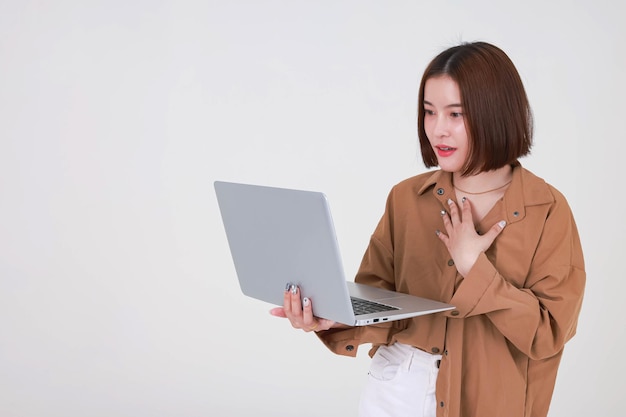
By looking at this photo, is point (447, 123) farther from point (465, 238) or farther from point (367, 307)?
point (367, 307)

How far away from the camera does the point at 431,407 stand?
6.72 feet

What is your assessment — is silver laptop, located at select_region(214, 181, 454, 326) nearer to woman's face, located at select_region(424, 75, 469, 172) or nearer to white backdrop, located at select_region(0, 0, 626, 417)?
woman's face, located at select_region(424, 75, 469, 172)

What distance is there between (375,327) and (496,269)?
1.09 ft

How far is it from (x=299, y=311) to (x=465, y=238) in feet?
1.43

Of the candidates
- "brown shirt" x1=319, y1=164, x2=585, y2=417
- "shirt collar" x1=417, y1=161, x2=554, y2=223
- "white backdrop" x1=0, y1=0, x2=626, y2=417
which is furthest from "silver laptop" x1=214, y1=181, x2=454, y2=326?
"white backdrop" x1=0, y1=0, x2=626, y2=417

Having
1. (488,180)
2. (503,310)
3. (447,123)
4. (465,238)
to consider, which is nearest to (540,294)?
(503,310)

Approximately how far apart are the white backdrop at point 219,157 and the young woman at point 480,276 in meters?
2.30

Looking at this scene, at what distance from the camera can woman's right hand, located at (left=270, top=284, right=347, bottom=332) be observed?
6.13ft

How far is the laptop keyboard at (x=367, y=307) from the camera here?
1.85 meters

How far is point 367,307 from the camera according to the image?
189cm

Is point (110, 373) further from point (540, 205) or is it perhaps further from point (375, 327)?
point (540, 205)

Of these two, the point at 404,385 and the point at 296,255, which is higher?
the point at 296,255

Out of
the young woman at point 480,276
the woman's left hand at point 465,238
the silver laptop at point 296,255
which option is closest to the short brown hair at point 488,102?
the young woman at point 480,276

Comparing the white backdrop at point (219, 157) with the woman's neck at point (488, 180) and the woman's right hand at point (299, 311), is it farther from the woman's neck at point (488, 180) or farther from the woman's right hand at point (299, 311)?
the woman's right hand at point (299, 311)
